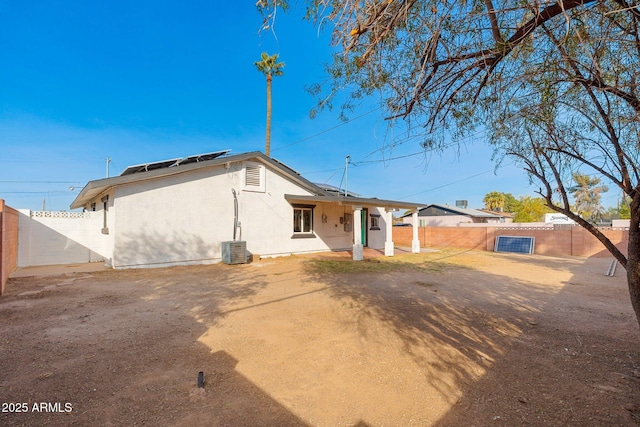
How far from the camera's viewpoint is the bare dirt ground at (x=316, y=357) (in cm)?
259

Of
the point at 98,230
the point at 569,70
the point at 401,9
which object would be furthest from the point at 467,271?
the point at 98,230

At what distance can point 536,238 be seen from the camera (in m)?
17.2

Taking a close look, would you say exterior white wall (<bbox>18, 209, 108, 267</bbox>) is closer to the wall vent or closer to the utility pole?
the wall vent

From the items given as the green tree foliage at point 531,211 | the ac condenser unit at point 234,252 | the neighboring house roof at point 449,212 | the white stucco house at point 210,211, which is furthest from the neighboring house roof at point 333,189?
the green tree foliage at point 531,211

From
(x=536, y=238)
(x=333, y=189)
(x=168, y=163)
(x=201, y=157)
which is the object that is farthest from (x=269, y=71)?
(x=536, y=238)

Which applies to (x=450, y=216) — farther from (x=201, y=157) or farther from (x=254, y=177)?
(x=201, y=157)

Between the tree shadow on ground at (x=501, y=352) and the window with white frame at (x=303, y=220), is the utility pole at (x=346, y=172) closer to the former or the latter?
the window with white frame at (x=303, y=220)

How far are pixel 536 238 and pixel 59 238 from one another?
22592mm

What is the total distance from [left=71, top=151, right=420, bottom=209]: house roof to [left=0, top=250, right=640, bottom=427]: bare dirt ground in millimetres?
3400

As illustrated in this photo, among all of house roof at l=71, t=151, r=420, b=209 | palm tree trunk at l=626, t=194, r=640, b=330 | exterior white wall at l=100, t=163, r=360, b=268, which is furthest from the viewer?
exterior white wall at l=100, t=163, r=360, b=268

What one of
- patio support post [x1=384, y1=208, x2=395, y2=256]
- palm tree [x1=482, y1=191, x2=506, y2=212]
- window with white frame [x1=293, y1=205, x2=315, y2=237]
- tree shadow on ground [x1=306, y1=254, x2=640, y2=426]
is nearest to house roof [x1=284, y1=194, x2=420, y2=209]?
patio support post [x1=384, y1=208, x2=395, y2=256]

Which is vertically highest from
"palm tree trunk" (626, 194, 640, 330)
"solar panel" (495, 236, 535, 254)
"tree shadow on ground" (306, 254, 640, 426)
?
"palm tree trunk" (626, 194, 640, 330)

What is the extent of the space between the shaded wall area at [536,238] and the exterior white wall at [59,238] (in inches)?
708

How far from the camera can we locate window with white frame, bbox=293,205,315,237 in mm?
14165
